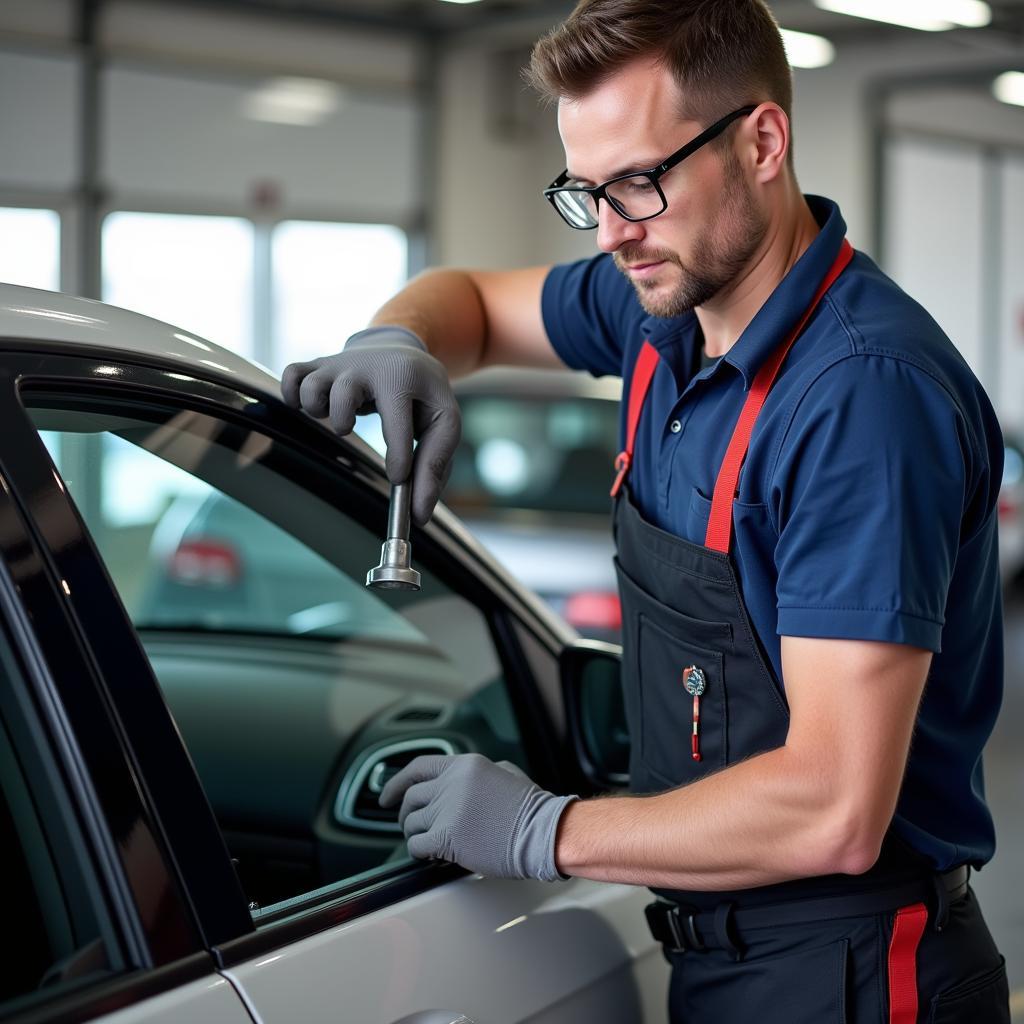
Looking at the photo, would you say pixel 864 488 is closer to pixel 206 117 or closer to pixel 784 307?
pixel 784 307

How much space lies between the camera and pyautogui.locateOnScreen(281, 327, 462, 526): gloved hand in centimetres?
149

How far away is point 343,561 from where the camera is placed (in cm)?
169

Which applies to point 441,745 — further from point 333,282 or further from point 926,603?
point 333,282

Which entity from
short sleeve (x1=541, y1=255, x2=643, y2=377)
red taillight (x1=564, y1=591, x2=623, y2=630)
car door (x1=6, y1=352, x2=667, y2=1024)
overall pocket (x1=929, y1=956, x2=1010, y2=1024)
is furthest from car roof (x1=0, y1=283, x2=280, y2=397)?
red taillight (x1=564, y1=591, x2=623, y2=630)

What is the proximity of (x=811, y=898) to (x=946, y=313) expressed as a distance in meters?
11.8

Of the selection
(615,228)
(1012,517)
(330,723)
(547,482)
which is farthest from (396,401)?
(1012,517)

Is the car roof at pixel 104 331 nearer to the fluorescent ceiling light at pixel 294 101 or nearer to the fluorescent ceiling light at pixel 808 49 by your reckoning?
the fluorescent ceiling light at pixel 808 49

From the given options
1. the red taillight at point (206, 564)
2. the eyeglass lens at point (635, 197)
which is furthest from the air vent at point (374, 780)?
the red taillight at point (206, 564)

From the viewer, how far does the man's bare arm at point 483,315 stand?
2.02 metres

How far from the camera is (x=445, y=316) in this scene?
2.02 metres

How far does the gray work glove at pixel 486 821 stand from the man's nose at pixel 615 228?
60cm

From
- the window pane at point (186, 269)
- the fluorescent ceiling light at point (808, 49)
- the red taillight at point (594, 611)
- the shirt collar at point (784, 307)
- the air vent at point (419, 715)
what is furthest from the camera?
the window pane at point (186, 269)

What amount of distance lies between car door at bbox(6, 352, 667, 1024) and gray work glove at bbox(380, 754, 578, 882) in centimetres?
5

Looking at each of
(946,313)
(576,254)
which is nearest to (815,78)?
(576,254)
